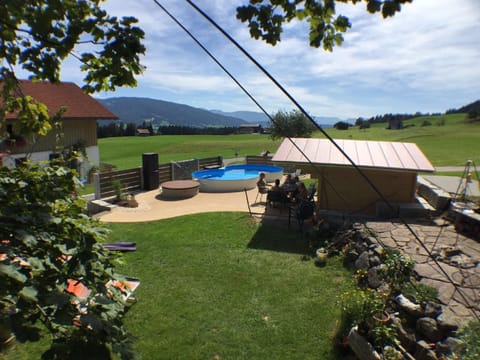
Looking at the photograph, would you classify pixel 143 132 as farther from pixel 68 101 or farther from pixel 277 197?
pixel 277 197

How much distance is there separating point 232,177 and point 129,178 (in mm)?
7734

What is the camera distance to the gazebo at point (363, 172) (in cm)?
1030

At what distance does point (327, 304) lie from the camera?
254 inches

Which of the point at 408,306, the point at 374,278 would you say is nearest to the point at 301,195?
the point at 374,278

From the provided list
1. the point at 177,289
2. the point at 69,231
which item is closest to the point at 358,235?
the point at 177,289

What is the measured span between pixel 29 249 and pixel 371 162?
996 cm

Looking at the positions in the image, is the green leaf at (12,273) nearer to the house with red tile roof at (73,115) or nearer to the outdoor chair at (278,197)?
the outdoor chair at (278,197)

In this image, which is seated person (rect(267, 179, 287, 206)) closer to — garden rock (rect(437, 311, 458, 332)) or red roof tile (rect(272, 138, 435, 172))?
red roof tile (rect(272, 138, 435, 172))

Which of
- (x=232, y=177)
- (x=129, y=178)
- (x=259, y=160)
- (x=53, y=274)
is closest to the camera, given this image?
(x=53, y=274)

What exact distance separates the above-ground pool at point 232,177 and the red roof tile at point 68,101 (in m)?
10.4

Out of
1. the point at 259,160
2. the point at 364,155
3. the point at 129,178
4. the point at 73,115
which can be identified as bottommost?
the point at 129,178

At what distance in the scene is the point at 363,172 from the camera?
10531mm

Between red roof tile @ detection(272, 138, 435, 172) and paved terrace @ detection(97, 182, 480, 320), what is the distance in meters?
1.91

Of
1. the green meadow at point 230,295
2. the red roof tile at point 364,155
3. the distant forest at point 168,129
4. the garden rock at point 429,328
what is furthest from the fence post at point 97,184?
the distant forest at point 168,129
